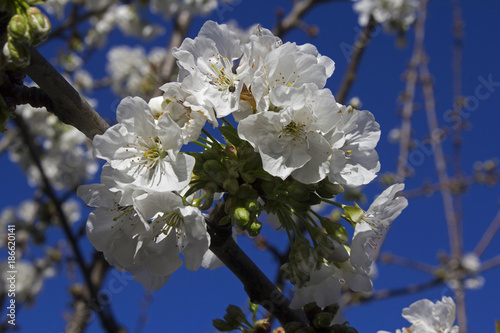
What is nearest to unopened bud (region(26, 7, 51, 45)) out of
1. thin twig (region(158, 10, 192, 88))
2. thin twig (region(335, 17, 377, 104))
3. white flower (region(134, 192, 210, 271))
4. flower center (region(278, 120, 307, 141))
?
white flower (region(134, 192, 210, 271))

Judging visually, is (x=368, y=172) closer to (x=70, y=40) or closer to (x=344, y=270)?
(x=344, y=270)

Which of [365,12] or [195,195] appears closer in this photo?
[195,195]

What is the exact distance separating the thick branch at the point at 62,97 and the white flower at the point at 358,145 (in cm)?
72

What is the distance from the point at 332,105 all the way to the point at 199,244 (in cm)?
57

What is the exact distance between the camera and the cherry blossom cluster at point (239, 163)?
3.93 feet

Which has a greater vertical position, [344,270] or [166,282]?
[344,270]

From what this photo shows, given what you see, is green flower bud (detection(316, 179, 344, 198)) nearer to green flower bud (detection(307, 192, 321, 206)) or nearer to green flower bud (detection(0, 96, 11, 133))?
green flower bud (detection(307, 192, 321, 206))

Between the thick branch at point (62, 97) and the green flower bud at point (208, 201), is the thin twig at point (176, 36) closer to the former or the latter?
the thick branch at point (62, 97)

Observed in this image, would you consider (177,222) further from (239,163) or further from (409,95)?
(409,95)

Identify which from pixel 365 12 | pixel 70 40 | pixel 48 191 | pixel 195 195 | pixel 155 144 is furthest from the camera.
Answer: pixel 70 40

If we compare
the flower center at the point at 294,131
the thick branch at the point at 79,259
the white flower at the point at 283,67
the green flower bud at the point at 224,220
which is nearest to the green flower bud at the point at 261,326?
the green flower bud at the point at 224,220

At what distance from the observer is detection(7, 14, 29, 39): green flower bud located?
41.9 inches

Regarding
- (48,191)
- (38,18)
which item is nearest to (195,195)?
(38,18)

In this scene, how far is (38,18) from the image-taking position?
3.61 feet
